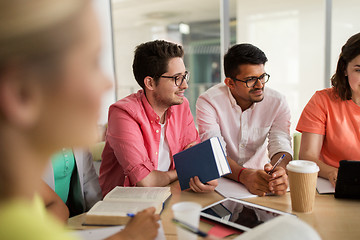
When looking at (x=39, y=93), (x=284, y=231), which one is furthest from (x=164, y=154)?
(x=39, y=93)

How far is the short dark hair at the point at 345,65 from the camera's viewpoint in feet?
5.76

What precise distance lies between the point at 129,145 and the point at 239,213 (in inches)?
29.8

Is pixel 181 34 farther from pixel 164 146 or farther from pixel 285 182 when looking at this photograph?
pixel 285 182

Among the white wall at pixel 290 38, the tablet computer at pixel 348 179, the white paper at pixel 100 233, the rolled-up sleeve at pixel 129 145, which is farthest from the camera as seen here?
the white wall at pixel 290 38

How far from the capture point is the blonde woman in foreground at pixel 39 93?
407 mm

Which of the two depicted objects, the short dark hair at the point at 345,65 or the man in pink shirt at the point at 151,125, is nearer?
the man in pink shirt at the point at 151,125

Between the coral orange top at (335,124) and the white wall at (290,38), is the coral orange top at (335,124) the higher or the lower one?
the lower one

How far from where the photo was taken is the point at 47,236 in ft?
1.51

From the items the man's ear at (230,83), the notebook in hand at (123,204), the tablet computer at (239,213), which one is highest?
the man's ear at (230,83)

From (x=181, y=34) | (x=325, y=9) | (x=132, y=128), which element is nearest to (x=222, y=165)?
(x=132, y=128)

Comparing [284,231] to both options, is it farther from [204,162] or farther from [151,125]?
[151,125]

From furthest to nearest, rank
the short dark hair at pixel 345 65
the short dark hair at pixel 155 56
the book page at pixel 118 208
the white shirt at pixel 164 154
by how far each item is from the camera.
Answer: the short dark hair at pixel 155 56 → the white shirt at pixel 164 154 → the short dark hair at pixel 345 65 → the book page at pixel 118 208

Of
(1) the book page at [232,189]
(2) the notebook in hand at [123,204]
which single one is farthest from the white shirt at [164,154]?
(2) the notebook in hand at [123,204]

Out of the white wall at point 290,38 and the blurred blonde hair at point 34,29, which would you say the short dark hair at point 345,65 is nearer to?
the blurred blonde hair at point 34,29
